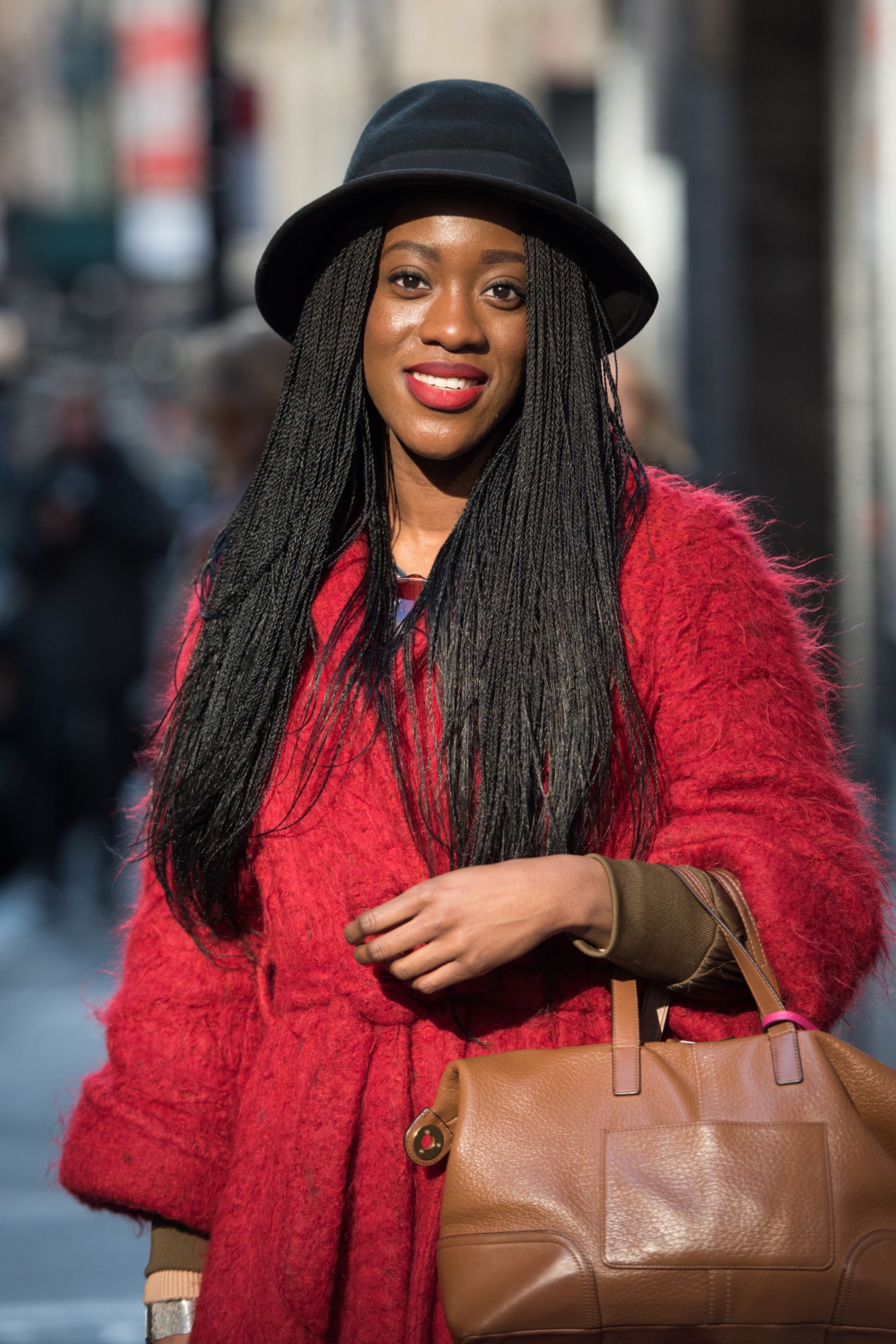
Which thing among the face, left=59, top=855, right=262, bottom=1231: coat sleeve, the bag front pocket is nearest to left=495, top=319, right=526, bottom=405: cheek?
the face

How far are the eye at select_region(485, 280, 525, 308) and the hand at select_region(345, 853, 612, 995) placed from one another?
714 millimetres

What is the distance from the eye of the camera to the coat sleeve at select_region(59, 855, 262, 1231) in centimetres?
209

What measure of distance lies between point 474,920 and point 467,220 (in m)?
0.86

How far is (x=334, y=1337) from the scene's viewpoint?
6.44 ft

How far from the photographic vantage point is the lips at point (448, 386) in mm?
2078

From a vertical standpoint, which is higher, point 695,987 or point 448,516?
point 448,516

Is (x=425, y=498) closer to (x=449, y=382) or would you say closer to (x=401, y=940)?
(x=449, y=382)

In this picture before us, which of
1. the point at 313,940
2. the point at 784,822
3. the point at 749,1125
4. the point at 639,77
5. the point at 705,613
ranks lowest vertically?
the point at 749,1125

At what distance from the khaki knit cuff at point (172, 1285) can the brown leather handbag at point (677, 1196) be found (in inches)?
19.3

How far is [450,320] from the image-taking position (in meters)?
2.05

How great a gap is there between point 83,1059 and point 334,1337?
4.13 metres

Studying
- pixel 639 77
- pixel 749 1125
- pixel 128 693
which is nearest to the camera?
pixel 749 1125

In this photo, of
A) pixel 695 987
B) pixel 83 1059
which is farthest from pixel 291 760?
pixel 83 1059

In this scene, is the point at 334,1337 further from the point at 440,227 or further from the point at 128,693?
the point at 128,693
